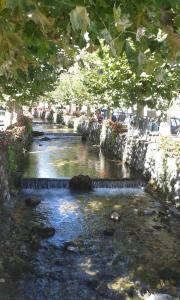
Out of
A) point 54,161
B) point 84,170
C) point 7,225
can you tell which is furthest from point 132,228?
point 54,161

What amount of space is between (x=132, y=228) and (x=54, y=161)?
45.6ft

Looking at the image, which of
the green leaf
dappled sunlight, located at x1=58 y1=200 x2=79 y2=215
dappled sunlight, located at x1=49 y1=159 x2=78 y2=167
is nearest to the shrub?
dappled sunlight, located at x1=49 y1=159 x2=78 y2=167

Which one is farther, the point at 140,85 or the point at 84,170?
the point at 84,170

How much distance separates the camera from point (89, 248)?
12070 mm

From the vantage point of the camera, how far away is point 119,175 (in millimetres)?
22719

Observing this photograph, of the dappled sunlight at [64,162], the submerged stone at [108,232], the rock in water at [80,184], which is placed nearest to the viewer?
the submerged stone at [108,232]

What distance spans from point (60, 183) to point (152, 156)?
410 cm

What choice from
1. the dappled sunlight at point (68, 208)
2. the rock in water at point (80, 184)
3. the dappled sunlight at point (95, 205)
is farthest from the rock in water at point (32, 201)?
→ the rock in water at point (80, 184)

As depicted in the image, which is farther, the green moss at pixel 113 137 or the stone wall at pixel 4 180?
the green moss at pixel 113 137

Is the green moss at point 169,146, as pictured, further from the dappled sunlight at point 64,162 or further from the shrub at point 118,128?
the shrub at point 118,128

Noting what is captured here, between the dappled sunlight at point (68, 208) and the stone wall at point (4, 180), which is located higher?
the stone wall at point (4, 180)

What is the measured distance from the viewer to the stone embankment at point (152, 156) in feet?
55.1

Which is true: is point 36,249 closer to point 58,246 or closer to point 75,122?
point 58,246

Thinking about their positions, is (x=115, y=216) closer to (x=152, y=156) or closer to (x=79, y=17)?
(x=152, y=156)
